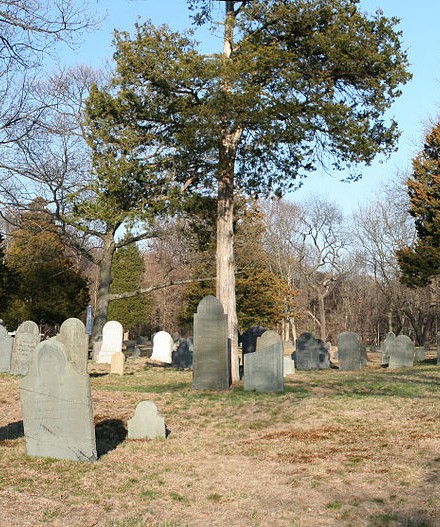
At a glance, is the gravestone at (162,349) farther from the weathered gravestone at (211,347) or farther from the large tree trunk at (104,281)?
the weathered gravestone at (211,347)

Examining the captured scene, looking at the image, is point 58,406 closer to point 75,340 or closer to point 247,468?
point 247,468

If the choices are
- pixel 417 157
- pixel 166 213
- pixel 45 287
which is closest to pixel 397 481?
pixel 166 213

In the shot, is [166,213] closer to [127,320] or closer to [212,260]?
[212,260]

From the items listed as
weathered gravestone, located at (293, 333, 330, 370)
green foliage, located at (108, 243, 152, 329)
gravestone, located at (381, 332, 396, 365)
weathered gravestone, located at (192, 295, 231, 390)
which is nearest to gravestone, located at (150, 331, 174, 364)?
weathered gravestone, located at (293, 333, 330, 370)

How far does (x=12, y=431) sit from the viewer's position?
31.3ft

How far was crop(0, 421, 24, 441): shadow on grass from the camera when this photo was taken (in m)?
9.14

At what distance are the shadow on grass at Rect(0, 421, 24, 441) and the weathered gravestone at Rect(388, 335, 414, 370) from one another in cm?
1462

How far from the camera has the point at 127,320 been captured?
200 ft

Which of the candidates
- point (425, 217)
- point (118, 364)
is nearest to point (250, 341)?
point (118, 364)

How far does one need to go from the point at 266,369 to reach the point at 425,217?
64.0 ft

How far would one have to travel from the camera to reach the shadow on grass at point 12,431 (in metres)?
9.14

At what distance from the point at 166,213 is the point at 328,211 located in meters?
37.1

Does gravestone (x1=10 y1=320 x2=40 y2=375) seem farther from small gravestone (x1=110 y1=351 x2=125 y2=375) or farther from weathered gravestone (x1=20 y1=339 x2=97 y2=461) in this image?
weathered gravestone (x1=20 y1=339 x2=97 y2=461)

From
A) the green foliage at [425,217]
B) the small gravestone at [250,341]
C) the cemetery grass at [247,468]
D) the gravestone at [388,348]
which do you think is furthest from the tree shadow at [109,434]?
the green foliage at [425,217]
